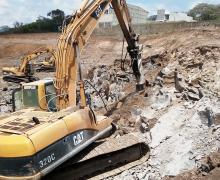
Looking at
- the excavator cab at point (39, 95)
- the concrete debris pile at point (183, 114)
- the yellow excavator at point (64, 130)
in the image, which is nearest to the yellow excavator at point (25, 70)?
the concrete debris pile at point (183, 114)

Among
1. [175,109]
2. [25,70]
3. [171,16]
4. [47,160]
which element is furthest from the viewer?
[171,16]

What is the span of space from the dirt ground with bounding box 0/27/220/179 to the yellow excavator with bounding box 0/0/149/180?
72 centimetres

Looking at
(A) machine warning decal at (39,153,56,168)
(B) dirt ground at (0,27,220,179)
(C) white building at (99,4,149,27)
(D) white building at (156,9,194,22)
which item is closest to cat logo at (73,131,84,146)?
(A) machine warning decal at (39,153,56,168)

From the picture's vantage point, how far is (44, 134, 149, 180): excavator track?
31.1 feet

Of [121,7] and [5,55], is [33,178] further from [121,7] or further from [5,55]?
[5,55]

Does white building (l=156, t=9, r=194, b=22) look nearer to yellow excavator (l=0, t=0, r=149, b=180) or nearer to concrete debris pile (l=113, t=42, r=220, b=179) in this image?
concrete debris pile (l=113, t=42, r=220, b=179)

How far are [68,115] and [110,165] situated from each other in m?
1.74

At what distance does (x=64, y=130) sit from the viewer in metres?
8.74

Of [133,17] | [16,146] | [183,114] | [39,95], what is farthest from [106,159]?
[133,17]

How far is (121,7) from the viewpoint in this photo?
12812mm

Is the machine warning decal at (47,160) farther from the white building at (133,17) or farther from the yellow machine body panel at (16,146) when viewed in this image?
the white building at (133,17)

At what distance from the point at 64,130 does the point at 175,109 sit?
3753mm

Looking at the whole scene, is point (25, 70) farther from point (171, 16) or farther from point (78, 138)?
point (171, 16)

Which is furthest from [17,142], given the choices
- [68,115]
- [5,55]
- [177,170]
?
[5,55]
